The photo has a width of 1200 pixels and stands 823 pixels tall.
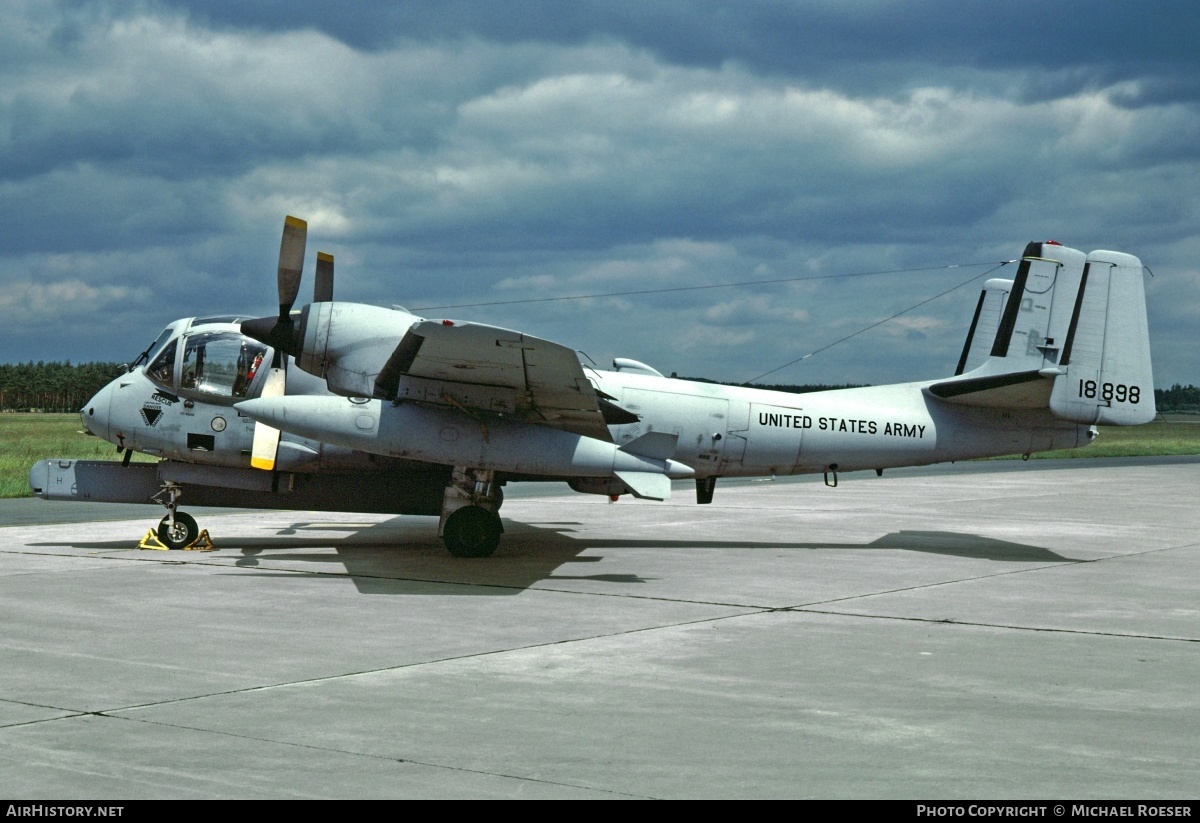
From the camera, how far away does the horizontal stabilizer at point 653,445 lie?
1572cm

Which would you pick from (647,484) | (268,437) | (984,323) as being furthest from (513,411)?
(984,323)

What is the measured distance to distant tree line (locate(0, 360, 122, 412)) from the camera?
518 feet

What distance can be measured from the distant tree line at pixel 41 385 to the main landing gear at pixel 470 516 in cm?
14477

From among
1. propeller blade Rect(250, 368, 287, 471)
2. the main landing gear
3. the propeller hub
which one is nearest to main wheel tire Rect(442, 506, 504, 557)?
the main landing gear

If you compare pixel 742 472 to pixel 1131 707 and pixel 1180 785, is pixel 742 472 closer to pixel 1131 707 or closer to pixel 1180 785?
pixel 1131 707

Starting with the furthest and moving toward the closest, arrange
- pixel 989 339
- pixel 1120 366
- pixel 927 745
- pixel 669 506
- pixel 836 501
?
pixel 836 501 → pixel 669 506 → pixel 989 339 → pixel 1120 366 → pixel 927 745

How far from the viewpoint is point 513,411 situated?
14.9m

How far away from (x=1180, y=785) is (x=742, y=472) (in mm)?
11482

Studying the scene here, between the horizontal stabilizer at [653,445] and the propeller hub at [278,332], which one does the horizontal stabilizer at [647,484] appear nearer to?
the horizontal stabilizer at [653,445]

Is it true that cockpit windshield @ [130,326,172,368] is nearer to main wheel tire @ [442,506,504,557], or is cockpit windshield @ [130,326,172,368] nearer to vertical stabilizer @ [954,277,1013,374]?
main wheel tire @ [442,506,504,557]

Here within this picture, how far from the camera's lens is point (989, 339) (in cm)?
2069

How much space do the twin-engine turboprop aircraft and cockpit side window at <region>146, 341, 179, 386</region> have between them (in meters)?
0.02

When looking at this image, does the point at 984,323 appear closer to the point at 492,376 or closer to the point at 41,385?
the point at 492,376
